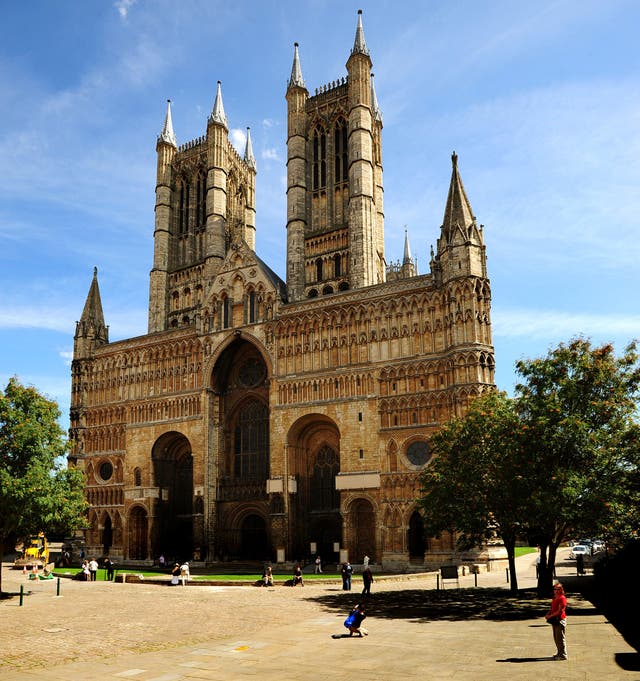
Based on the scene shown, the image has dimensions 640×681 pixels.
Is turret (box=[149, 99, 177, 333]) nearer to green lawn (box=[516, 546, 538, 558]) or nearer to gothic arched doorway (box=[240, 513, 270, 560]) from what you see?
gothic arched doorway (box=[240, 513, 270, 560])

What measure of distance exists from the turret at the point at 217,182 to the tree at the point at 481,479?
4130 cm

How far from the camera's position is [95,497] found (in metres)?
56.3

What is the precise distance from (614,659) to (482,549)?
83.6 feet

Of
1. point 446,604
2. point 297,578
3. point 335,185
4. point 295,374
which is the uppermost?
point 335,185

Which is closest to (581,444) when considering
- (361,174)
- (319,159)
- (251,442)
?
(251,442)

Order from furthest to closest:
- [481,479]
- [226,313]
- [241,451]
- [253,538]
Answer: [226,313] → [241,451] → [253,538] → [481,479]

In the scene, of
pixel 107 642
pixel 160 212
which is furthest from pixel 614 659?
→ pixel 160 212

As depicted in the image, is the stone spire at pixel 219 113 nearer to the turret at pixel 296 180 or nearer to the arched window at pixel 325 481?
the turret at pixel 296 180

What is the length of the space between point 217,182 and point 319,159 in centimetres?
1229

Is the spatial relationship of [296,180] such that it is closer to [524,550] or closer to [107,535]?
[107,535]

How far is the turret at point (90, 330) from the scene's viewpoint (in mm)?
60594

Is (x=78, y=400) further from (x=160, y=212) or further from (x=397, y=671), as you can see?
(x=397, y=671)

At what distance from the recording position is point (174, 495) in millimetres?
54875

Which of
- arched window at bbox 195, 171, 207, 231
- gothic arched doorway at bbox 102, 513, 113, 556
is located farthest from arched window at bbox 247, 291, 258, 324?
gothic arched doorway at bbox 102, 513, 113, 556
